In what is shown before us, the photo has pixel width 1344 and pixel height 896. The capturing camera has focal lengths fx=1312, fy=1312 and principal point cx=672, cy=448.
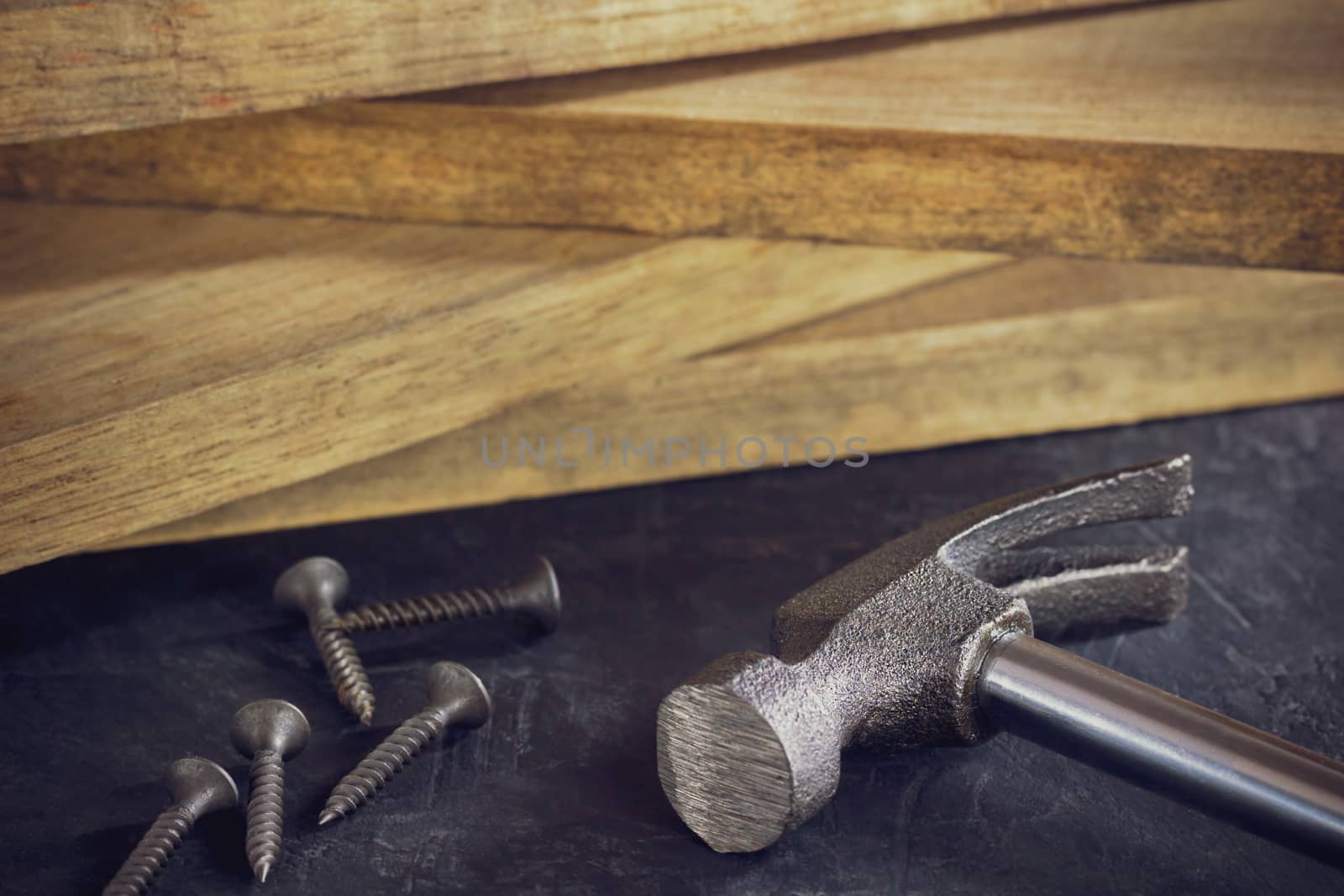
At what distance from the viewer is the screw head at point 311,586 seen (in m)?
1.70

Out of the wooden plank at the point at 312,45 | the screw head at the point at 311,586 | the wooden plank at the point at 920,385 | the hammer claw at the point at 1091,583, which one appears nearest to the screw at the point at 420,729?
the screw head at the point at 311,586

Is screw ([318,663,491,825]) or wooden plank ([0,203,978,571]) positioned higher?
wooden plank ([0,203,978,571])

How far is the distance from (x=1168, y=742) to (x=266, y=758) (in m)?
0.92

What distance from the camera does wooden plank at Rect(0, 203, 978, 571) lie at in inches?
61.1

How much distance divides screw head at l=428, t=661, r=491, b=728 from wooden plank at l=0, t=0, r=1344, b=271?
0.76 metres

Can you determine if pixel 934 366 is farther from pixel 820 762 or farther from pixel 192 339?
pixel 192 339

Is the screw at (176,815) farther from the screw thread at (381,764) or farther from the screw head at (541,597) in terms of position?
the screw head at (541,597)

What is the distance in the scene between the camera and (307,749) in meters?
1.52

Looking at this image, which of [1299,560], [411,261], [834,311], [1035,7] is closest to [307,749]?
[411,261]

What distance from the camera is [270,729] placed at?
1433 millimetres

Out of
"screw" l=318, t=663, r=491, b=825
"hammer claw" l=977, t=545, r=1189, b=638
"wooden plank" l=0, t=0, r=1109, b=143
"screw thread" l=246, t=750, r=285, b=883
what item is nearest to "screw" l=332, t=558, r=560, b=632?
"screw" l=318, t=663, r=491, b=825

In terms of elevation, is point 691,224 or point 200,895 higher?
point 691,224

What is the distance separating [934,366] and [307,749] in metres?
1.15

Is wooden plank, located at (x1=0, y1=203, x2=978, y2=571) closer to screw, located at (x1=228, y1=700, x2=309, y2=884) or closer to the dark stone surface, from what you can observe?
the dark stone surface
